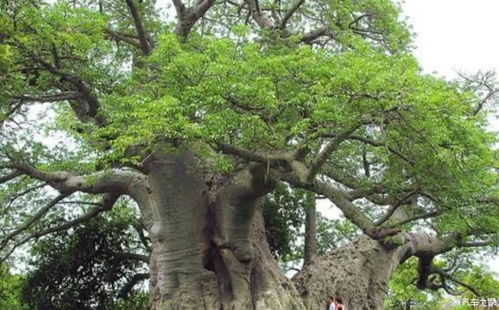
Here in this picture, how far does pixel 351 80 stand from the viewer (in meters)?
6.03

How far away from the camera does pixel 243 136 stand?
675 centimetres

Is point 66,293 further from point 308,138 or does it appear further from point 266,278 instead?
point 308,138

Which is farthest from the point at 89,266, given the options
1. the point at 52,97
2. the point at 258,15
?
the point at 258,15

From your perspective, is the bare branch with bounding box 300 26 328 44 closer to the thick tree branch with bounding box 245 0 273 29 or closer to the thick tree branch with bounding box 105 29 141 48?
the thick tree branch with bounding box 245 0 273 29

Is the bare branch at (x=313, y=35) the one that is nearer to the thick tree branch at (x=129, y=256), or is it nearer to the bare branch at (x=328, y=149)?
the bare branch at (x=328, y=149)

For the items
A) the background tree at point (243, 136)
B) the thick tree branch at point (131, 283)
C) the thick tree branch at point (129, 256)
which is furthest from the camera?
the thick tree branch at point (131, 283)

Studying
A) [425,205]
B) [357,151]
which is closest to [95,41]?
[357,151]

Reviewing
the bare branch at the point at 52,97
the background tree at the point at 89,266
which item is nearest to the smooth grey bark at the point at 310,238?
the background tree at the point at 89,266

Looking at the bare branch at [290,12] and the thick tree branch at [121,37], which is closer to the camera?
the thick tree branch at [121,37]

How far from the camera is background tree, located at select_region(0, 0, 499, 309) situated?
634 cm

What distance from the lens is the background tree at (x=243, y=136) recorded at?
6336mm

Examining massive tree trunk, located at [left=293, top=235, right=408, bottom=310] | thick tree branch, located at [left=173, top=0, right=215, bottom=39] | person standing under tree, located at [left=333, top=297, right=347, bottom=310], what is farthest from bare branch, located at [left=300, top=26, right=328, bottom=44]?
person standing under tree, located at [left=333, top=297, right=347, bottom=310]

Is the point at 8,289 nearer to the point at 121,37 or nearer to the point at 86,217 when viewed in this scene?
the point at 86,217

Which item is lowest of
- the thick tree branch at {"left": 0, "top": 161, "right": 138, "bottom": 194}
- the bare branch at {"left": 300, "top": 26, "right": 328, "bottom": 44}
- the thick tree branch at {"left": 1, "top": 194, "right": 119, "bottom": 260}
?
the thick tree branch at {"left": 0, "top": 161, "right": 138, "bottom": 194}
